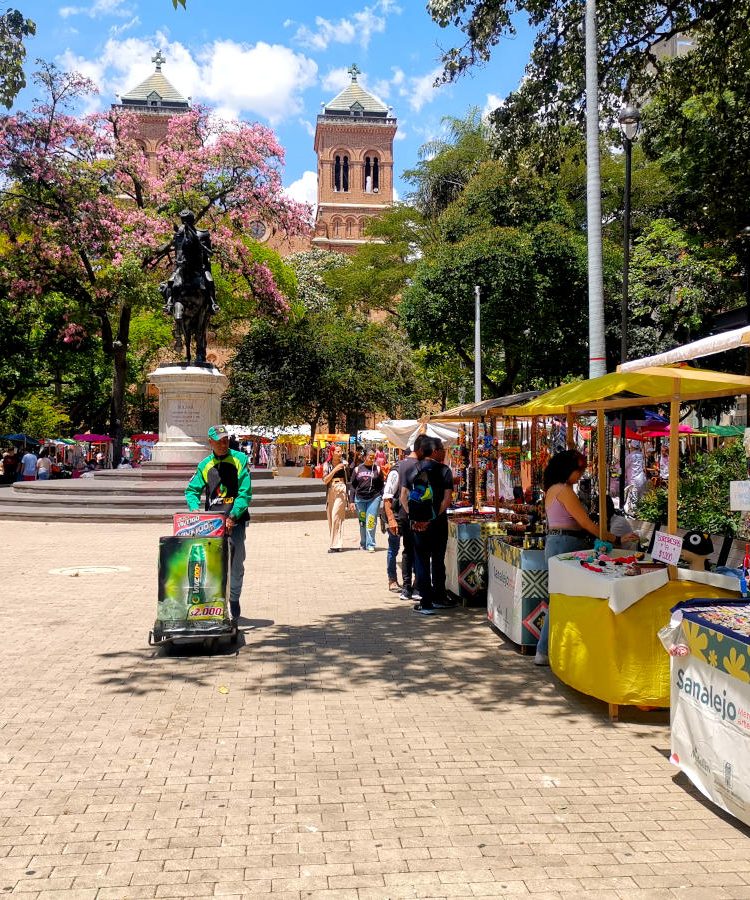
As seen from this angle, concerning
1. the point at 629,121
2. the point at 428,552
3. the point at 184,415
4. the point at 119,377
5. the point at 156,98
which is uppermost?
the point at 156,98

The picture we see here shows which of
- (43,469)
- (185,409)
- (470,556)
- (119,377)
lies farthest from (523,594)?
(119,377)

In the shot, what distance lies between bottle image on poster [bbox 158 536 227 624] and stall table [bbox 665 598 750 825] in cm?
394

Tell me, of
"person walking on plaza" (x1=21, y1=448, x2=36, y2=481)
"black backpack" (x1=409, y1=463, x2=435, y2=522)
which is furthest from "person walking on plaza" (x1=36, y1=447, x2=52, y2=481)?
"black backpack" (x1=409, y1=463, x2=435, y2=522)

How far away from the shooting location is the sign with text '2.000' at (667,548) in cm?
530

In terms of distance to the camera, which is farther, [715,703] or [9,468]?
[9,468]

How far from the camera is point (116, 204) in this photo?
1170 inches

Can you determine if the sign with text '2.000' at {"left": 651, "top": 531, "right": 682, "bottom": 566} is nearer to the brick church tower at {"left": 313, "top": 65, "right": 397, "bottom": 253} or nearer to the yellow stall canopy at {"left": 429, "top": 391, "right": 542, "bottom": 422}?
the yellow stall canopy at {"left": 429, "top": 391, "right": 542, "bottom": 422}

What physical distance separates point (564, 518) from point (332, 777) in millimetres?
3180

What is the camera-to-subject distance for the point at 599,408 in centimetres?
782

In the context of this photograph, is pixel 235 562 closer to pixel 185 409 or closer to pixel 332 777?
pixel 332 777

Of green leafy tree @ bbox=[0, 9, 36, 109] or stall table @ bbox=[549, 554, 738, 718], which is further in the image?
green leafy tree @ bbox=[0, 9, 36, 109]

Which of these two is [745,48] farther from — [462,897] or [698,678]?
[462,897]

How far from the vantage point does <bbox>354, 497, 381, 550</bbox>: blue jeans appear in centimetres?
1501

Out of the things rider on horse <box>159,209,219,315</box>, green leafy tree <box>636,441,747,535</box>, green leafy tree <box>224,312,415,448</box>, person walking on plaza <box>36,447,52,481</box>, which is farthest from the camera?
green leafy tree <box>224,312,415,448</box>
